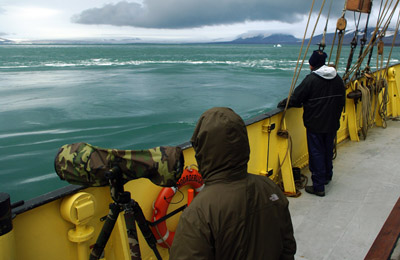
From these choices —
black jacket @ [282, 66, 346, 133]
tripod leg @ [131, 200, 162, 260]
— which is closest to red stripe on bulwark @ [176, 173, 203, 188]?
tripod leg @ [131, 200, 162, 260]

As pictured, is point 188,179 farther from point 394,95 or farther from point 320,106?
point 394,95

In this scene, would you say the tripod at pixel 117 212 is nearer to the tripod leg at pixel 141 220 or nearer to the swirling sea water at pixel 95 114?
the tripod leg at pixel 141 220

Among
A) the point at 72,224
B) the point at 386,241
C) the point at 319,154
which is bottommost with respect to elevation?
the point at 386,241

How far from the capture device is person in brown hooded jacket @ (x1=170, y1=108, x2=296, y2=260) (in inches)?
51.8

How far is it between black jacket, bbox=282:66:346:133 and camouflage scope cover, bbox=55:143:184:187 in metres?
2.28

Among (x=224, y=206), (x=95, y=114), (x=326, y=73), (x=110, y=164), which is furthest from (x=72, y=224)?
(x=95, y=114)

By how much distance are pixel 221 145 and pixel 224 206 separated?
0.77ft

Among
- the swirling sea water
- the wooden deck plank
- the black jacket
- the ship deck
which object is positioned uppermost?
the black jacket

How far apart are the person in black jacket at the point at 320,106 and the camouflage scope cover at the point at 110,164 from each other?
2.29 m

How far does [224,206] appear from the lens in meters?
1.34

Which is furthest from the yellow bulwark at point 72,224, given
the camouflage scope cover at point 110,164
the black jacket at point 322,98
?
the black jacket at point 322,98

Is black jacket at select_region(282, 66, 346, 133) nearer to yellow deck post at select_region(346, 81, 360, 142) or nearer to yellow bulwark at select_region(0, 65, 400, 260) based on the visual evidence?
yellow bulwark at select_region(0, 65, 400, 260)

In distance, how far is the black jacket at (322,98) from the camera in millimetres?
3676

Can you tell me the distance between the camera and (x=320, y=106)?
3.72 m
